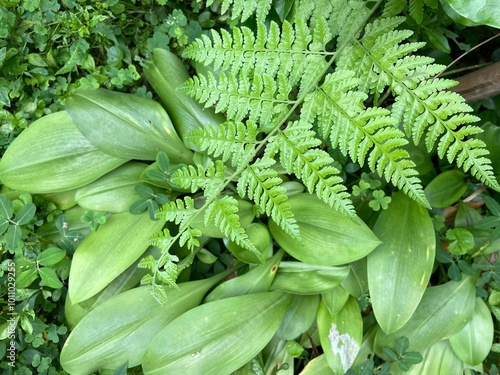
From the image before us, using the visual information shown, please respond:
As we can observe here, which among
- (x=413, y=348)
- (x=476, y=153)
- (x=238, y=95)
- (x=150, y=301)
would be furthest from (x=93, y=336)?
(x=476, y=153)

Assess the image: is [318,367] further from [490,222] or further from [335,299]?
[490,222]

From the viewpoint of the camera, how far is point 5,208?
1091 mm

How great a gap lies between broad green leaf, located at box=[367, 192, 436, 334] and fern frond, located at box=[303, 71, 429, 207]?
27 centimetres

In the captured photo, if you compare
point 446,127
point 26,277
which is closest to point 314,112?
point 446,127

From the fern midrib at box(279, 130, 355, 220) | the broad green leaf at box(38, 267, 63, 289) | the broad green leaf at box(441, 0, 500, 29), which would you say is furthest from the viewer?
the broad green leaf at box(38, 267, 63, 289)

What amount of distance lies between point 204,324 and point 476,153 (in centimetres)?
70

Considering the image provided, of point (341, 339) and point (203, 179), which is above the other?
point (203, 179)

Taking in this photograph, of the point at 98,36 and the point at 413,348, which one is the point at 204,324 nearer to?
the point at 413,348

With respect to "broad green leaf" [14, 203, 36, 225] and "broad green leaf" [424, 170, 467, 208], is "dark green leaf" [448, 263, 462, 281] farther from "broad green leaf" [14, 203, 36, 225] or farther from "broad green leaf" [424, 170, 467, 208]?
"broad green leaf" [14, 203, 36, 225]

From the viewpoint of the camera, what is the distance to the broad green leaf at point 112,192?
1120 mm

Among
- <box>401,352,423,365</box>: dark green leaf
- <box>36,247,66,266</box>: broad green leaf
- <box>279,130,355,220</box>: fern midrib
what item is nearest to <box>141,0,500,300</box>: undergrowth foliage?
<box>279,130,355,220</box>: fern midrib

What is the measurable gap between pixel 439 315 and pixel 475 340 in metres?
0.12

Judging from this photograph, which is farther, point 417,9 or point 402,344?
point 402,344

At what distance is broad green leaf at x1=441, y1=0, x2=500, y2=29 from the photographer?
0.69 meters
